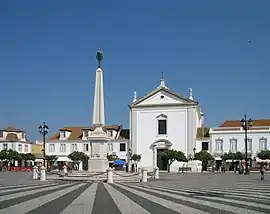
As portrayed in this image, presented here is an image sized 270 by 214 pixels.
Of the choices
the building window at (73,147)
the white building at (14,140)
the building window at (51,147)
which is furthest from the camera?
the white building at (14,140)

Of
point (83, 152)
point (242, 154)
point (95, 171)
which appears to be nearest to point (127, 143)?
point (83, 152)

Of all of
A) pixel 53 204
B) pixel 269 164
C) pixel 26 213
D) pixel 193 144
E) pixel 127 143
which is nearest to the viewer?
pixel 26 213

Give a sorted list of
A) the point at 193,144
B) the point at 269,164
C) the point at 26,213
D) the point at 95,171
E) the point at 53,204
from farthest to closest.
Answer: the point at 193,144
the point at 269,164
the point at 95,171
the point at 53,204
the point at 26,213

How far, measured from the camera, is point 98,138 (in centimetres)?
3572

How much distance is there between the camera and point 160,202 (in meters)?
14.9

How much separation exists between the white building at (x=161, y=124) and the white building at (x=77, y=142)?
4.48 meters

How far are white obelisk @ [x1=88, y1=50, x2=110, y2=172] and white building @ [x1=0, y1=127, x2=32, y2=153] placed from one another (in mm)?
59616

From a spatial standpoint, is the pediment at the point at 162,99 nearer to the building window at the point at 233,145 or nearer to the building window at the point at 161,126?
the building window at the point at 161,126

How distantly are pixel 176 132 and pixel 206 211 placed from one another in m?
67.9

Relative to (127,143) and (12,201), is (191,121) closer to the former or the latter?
(127,143)

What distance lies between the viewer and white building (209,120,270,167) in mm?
76750

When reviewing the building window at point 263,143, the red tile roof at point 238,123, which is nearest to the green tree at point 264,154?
the building window at point 263,143

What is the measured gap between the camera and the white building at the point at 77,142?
85.9 metres

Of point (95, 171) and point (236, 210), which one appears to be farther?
point (95, 171)
